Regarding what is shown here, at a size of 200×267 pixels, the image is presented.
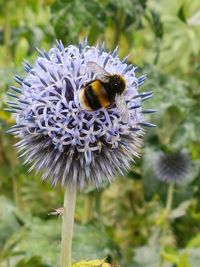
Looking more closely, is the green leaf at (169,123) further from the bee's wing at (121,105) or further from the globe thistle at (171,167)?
the bee's wing at (121,105)

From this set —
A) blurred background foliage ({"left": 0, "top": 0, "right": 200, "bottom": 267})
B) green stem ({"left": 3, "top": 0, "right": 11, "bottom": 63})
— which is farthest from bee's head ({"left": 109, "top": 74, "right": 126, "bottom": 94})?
green stem ({"left": 3, "top": 0, "right": 11, "bottom": 63})

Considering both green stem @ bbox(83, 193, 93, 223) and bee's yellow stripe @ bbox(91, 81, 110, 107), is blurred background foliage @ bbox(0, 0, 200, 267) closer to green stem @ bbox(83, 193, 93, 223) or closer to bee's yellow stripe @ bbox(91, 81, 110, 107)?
green stem @ bbox(83, 193, 93, 223)

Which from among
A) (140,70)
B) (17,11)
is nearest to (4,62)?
(140,70)

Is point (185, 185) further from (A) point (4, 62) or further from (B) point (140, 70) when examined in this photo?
(A) point (4, 62)

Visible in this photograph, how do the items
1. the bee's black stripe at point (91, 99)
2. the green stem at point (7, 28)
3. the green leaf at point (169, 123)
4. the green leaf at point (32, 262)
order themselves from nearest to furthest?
the bee's black stripe at point (91, 99)
the green leaf at point (32, 262)
the green leaf at point (169, 123)
the green stem at point (7, 28)

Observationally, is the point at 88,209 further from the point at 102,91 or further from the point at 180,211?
the point at 102,91

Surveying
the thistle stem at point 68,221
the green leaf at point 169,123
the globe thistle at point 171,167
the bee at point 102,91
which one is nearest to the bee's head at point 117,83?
the bee at point 102,91
